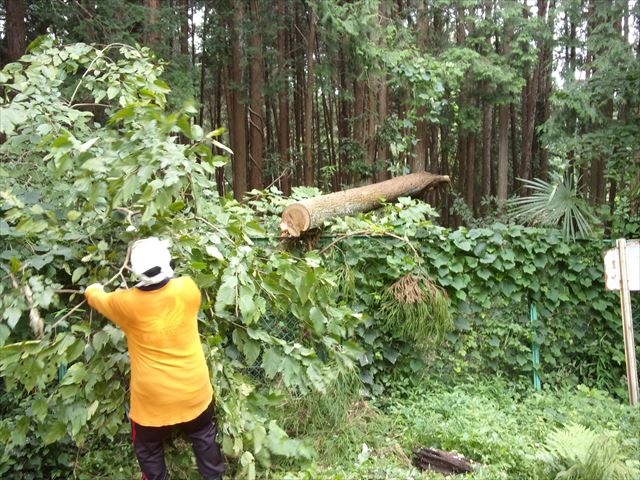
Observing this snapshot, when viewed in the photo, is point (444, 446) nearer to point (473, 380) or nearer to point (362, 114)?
point (473, 380)

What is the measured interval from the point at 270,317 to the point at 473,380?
2.22m

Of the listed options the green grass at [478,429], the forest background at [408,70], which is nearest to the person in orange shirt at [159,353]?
the green grass at [478,429]

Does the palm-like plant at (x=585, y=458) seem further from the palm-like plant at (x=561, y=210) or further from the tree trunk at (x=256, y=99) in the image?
the tree trunk at (x=256, y=99)

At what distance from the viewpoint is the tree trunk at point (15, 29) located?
952cm

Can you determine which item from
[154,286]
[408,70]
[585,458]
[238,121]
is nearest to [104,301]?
[154,286]

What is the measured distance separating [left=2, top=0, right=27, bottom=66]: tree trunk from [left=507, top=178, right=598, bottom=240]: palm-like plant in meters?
8.74

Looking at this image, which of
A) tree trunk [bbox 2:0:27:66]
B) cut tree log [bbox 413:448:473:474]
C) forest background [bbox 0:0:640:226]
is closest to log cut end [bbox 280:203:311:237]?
forest background [bbox 0:0:640:226]

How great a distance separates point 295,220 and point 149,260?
2.20 meters

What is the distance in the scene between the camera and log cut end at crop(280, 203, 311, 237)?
5.08m

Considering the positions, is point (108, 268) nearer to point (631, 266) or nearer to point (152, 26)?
point (631, 266)

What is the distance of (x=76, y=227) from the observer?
11.8 ft

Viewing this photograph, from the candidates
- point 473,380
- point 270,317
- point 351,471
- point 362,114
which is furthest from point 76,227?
point 362,114

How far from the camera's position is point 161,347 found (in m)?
3.18

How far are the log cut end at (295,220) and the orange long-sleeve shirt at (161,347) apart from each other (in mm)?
1894
